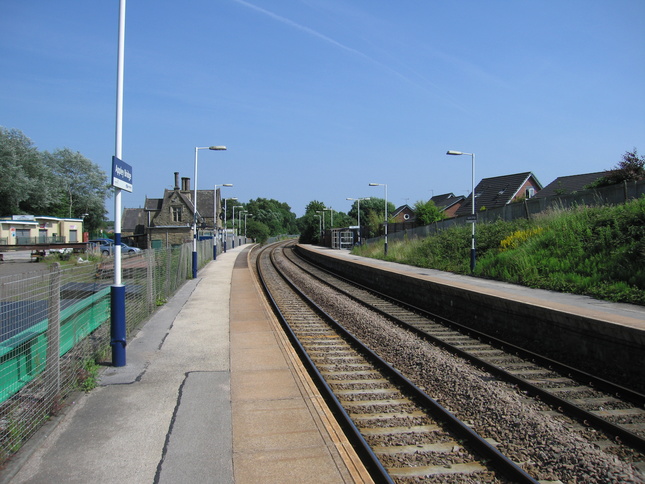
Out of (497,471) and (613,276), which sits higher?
(613,276)

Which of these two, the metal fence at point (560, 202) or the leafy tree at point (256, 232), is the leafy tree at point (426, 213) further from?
the leafy tree at point (256, 232)

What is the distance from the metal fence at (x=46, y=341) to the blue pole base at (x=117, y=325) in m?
0.32

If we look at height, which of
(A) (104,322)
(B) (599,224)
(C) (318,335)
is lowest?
(C) (318,335)

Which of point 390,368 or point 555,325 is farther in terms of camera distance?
point 555,325

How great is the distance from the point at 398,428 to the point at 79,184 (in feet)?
315

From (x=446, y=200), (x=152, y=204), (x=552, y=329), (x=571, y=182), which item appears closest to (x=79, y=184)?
(x=152, y=204)

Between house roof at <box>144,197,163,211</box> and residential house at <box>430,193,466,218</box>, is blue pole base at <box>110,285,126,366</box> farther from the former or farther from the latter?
house roof at <box>144,197,163,211</box>

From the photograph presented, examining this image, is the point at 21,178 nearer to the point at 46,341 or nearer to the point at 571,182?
the point at 571,182

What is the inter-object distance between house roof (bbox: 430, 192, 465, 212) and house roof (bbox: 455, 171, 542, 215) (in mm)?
13571

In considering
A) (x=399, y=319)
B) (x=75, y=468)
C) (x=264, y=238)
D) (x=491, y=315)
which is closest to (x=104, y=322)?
(x=75, y=468)

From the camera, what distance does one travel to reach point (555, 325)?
33.0 ft

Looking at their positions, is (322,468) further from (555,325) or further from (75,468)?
(555,325)

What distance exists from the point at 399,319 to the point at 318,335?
9.32ft

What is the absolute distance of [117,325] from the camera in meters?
7.71
